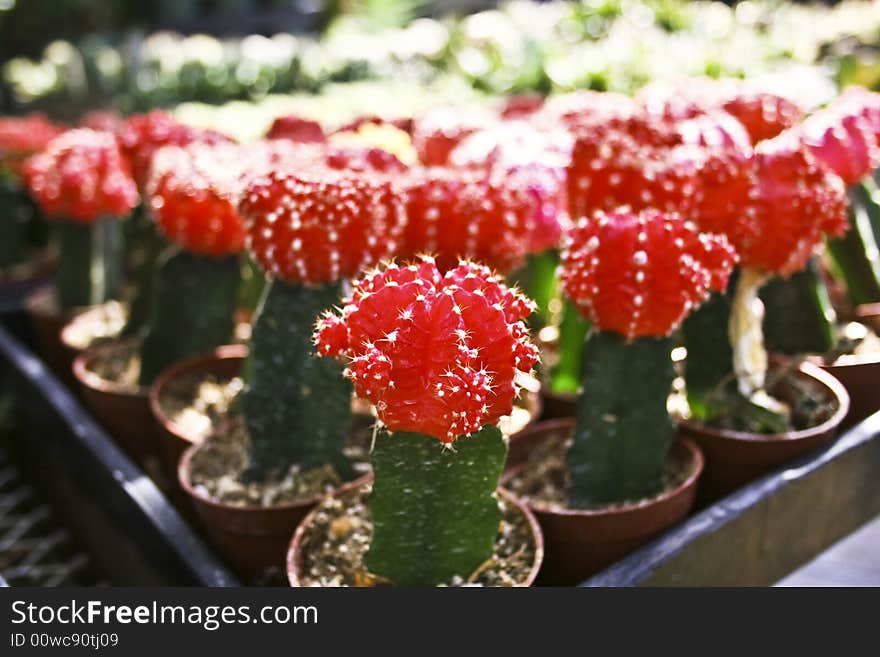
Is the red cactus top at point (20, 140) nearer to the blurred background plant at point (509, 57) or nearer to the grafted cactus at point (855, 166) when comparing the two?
the blurred background plant at point (509, 57)

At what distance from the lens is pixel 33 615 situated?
102cm

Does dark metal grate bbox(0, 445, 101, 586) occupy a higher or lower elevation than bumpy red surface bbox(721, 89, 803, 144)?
lower

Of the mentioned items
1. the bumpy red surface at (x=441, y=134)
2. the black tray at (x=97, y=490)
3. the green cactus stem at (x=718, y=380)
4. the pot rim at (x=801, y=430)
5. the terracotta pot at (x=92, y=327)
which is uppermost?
the bumpy red surface at (x=441, y=134)

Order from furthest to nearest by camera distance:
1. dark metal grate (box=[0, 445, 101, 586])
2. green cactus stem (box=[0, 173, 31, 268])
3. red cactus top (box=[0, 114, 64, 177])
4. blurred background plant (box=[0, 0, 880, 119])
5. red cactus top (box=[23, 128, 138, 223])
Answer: blurred background plant (box=[0, 0, 880, 119])
red cactus top (box=[0, 114, 64, 177])
green cactus stem (box=[0, 173, 31, 268])
red cactus top (box=[23, 128, 138, 223])
dark metal grate (box=[0, 445, 101, 586])

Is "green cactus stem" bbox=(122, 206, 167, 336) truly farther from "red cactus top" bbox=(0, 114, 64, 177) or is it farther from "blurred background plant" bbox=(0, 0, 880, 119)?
"blurred background plant" bbox=(0, 0, 880, 119)

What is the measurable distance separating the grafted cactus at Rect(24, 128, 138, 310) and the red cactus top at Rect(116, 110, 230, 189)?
3 cm

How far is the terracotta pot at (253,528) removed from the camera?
1.36m

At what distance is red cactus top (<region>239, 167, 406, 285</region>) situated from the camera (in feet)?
4.07

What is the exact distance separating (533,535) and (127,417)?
90cm

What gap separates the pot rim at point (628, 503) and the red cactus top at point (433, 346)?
0.37 meters

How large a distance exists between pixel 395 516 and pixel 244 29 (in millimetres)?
7293

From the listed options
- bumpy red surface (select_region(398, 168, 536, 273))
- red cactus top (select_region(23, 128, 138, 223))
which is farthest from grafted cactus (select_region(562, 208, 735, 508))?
red cactus top (select_region(23, 128, 138, 223))

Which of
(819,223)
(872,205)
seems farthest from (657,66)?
(819,223)

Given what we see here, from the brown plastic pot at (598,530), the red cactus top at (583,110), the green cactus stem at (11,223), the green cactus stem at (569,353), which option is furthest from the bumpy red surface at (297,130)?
the brown plastic pot at (598,530)
